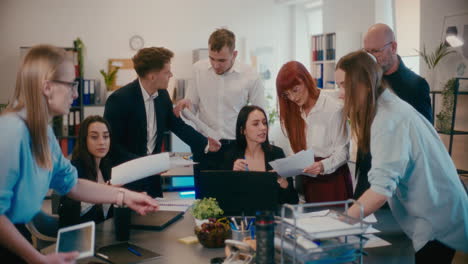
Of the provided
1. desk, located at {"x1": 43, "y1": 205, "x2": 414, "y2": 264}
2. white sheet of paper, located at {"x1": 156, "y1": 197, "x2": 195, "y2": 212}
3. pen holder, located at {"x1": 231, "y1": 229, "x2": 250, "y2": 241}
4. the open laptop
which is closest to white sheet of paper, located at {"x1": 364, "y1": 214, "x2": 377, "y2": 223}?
desk, located at {"x1": 43, "y1": 205, "x2": 414, "y2": 264}

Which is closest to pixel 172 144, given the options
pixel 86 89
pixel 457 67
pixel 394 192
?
pixel 86 89

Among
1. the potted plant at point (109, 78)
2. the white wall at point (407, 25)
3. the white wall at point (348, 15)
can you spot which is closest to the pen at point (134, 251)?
the white wall at point (407, 25)

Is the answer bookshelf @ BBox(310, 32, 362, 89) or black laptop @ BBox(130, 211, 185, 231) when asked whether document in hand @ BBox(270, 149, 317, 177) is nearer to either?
black laptop @ BBox(130, 211, 185, 231)

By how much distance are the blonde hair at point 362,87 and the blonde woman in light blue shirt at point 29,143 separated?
40.4 inches

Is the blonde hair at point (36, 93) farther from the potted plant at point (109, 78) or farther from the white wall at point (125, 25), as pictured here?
the white wall at point (125, 25)

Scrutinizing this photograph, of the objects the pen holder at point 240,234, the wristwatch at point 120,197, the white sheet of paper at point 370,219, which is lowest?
the white sheet of paper at point 370,219

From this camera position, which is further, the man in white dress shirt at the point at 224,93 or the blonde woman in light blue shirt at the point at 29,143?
the man in white dress shirt at the point at 224,93

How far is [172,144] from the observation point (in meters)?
6.22

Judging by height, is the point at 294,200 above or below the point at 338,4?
below

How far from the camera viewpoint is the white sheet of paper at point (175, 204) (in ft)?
7.95

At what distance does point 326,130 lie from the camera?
8.58ft

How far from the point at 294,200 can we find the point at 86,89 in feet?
13.7

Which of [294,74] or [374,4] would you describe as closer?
[294,74]

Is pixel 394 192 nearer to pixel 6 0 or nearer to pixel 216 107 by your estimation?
pixel 216 107
